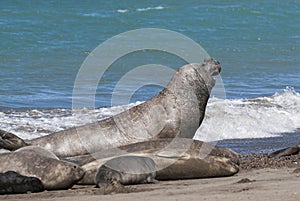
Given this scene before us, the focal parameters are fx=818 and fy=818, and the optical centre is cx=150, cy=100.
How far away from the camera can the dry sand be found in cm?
621

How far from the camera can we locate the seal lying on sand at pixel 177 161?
7.75 m

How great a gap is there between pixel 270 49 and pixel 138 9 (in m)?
9.20

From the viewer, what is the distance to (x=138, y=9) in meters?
32.5

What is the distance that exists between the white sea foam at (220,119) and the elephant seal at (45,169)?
344 centimetres

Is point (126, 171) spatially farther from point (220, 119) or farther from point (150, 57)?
point (150, 57)

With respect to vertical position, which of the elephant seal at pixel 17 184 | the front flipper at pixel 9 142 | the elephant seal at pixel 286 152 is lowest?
the elephant seal at pixel 286 152

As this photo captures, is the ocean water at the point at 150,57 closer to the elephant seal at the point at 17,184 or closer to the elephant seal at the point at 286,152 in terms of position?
the elephant seal at the point at 286,152

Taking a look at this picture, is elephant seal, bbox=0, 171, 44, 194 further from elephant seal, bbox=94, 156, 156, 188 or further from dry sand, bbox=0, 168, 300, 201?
elephant seal, bbox=94, 156, 156, 188

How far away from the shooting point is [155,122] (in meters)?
9.01

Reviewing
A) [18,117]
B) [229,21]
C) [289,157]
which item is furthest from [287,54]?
[289,157]

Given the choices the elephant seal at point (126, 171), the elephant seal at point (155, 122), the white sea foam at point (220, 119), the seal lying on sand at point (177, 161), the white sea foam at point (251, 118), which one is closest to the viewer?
the elephant seal at point (126, 171)

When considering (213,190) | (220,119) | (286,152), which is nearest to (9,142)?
(213,190)

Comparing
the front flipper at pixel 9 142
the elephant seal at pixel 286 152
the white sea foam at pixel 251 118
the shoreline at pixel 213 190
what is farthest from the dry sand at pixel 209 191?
the white sea foam at pixel 251 118

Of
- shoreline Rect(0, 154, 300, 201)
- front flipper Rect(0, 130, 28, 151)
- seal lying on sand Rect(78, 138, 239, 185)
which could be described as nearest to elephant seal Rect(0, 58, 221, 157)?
front flipper Rect(0, 130, 28, 151)
